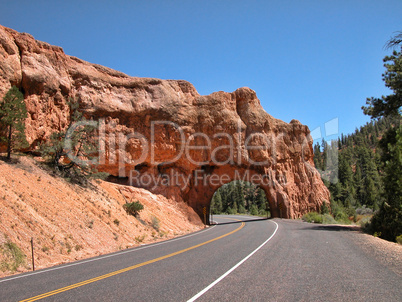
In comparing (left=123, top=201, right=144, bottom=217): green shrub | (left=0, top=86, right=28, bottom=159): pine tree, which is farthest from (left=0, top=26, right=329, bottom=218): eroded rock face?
(left=123, top=201, right=144, bottom=217): green shrub

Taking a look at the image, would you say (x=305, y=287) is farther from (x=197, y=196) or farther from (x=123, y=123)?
(x=197, y=196)

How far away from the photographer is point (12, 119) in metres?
17.0

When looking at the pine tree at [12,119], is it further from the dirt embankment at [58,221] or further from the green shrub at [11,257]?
the green shrub at [11,257]

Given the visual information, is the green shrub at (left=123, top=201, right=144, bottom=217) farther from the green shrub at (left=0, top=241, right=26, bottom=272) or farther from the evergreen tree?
the evergreen tree

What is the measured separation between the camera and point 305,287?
613 cm

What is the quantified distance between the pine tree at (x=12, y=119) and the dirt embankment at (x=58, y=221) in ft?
4.03

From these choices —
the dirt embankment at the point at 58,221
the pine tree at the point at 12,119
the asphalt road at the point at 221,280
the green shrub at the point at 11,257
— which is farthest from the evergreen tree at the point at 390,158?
the pine tree at the point at 12,119

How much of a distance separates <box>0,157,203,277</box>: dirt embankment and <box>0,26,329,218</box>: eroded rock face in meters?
5.20

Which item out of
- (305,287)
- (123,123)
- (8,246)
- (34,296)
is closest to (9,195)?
(8,246)

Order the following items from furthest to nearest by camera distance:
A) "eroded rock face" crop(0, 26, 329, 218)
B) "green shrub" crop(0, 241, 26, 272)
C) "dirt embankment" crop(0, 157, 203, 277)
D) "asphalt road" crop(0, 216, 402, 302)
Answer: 1. "eroded rock face" crop(0, 26, 329, 218)
2. "dirt embankment" crop(0, 157, 203, 277)
3. "green shrub" crop(0, 241, 26, 272)
4. "asphalt road" crop(0, 216, 402, 302)

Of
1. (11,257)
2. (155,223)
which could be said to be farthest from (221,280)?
(155,223)

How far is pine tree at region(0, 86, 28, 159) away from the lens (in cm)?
1688

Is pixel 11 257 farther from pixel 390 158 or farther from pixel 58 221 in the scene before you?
pixel 390 158

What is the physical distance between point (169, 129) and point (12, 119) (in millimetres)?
14658
